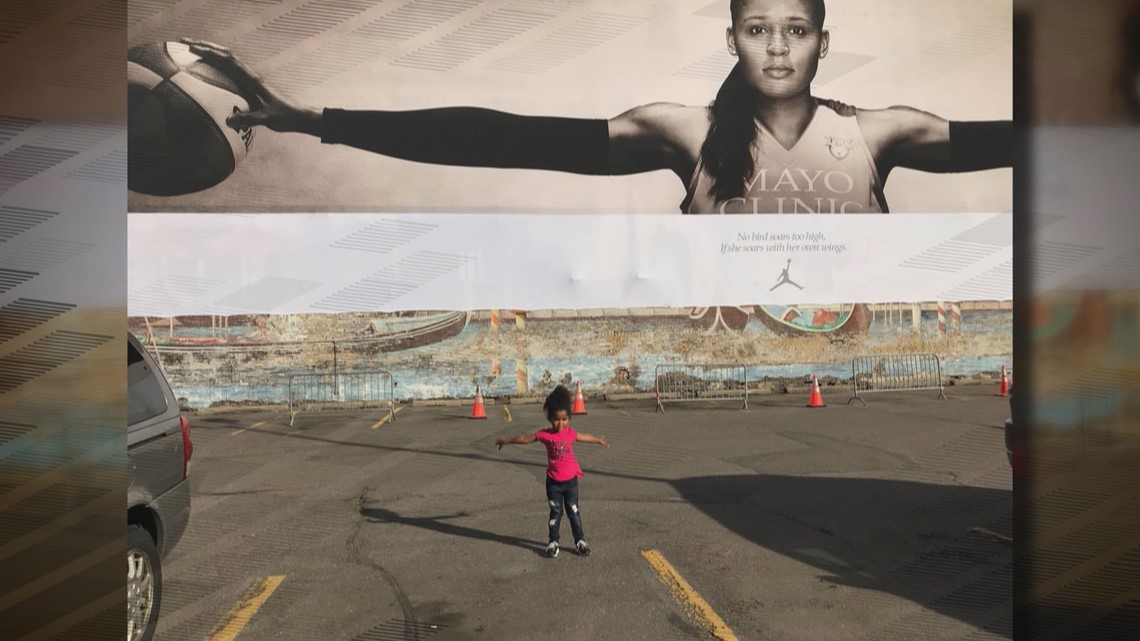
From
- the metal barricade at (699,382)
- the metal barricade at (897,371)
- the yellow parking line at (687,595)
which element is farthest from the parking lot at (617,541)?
the metal barricade at (897,371)

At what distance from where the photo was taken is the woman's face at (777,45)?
728 inches

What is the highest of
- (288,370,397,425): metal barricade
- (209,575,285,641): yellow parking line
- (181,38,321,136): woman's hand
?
(181,38,321,136): woman's hand

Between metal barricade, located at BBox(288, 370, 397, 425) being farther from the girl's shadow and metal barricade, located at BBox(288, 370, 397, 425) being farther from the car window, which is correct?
the car window

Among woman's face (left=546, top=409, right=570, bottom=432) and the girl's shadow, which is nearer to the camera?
woman's face (left=546, top=409, right=570, bottom=432)

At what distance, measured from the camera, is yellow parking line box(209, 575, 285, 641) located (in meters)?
4.74

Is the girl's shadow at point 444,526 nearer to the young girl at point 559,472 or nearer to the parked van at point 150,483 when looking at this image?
the young girl at point 559,472

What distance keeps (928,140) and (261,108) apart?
15.9 metres

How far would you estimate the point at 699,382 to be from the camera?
60.7 feet

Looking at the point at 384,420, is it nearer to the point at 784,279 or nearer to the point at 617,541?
the point at 617,541

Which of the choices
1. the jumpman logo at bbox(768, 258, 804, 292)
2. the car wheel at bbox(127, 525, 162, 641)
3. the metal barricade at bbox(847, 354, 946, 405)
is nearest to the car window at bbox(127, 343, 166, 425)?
the car wheel at bbox(127, 525, 162, 641)

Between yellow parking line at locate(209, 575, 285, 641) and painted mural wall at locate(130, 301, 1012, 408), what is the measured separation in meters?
12.2

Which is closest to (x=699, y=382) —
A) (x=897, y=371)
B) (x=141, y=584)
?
(x=897, y=371)

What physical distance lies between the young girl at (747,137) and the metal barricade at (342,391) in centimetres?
512

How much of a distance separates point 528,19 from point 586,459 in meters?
11.2
